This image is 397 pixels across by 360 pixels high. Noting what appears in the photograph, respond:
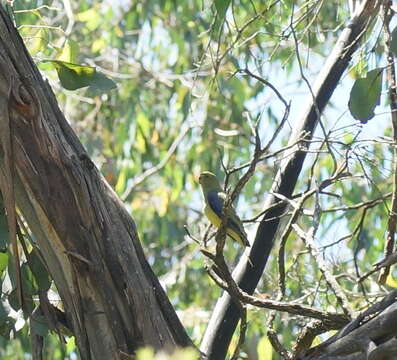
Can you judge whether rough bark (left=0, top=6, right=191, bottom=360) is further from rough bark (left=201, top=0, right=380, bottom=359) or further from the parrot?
the parrot

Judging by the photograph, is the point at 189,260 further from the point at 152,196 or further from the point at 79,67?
the point at 79,67

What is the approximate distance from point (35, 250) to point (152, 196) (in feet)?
20.7

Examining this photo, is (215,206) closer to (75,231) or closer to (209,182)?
(209,182)

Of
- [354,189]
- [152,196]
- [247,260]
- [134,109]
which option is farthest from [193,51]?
[247,260]

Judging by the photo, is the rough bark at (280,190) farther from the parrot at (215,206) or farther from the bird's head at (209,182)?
the bird's head at (209,182)

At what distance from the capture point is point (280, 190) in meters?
3.50

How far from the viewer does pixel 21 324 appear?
302cm

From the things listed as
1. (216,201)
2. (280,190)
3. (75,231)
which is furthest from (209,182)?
(75,231)

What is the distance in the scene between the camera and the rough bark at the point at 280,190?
125 inches

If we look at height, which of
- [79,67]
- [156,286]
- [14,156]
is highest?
[79,67]

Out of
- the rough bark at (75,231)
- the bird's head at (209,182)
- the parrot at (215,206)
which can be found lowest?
the rough bark at (75,231)

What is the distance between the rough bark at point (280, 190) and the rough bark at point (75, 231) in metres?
0.75

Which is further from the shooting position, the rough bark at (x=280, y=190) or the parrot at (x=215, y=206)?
the parrot at (x=215, y=206)

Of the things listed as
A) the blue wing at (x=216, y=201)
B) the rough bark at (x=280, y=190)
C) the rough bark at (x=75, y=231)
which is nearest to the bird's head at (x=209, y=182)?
the blue wing at (x=216, y=201)
